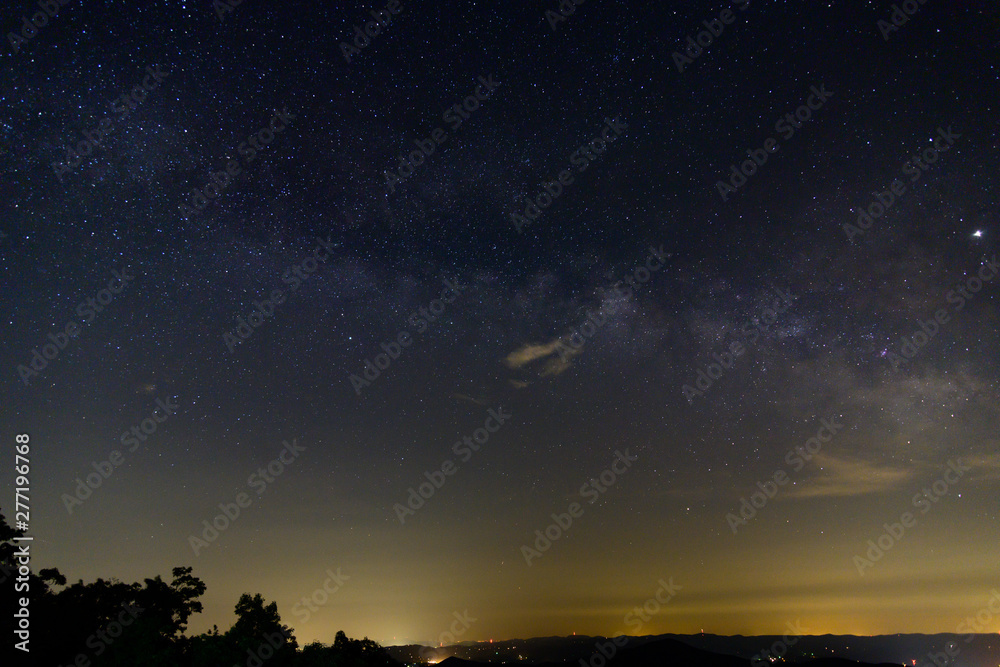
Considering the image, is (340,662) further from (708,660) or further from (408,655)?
(408,655)

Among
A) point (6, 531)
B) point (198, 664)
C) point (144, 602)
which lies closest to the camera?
point (198, 664)

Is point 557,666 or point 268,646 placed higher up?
point 268,646

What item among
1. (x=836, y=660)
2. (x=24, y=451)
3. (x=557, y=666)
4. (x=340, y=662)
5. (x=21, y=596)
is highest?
(x=24, y=451)

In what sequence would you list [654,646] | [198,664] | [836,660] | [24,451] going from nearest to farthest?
[24,451] < [198,664] < [836,660] < [654,646]

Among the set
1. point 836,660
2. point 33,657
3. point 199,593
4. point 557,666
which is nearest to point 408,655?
point 557,666

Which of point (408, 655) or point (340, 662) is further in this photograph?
point (408, 655)

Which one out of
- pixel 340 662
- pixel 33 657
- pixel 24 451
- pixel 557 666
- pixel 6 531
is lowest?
pixel 557 666

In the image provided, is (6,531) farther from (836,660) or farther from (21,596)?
(836,660)

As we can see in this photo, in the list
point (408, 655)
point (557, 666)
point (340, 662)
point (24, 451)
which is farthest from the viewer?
point (408, 655)

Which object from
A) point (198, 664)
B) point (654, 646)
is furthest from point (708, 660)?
point (198, 664)
